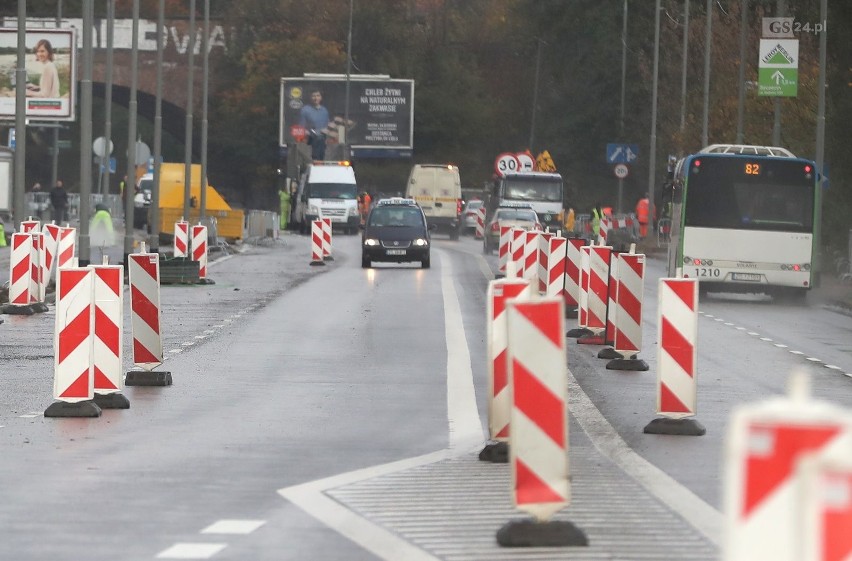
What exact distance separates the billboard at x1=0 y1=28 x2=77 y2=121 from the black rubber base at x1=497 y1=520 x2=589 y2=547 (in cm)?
3857

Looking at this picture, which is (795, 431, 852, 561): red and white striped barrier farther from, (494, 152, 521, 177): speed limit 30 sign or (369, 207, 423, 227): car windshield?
(494, 152, 521, 177): speed limit 30 sign

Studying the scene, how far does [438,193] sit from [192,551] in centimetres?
7302

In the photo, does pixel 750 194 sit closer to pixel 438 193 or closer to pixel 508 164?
pixel 508 164

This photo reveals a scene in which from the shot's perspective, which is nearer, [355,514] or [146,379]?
[355,514]

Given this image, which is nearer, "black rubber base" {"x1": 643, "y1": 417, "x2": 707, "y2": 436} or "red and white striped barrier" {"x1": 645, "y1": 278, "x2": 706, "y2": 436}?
"black rubber base" {"x1": 643, "y1": 417, "x2": 707, "y2": 436}

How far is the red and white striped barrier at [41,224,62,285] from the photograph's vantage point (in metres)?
29.8

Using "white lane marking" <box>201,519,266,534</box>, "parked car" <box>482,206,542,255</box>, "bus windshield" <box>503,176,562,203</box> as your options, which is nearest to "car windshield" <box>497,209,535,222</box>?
"parked car" <box>482,206,542,255</box>

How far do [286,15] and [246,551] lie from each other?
93545 mm

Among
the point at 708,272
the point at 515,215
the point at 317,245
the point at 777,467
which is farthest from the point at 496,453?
the point at 515,215

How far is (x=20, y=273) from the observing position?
26.9 meters

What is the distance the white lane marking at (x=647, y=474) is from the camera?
9188 millimetres

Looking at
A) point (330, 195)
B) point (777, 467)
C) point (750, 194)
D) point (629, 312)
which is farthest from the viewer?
point (330, 195)

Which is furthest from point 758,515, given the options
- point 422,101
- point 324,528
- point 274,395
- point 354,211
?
point 422,101

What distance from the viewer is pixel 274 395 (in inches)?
624
